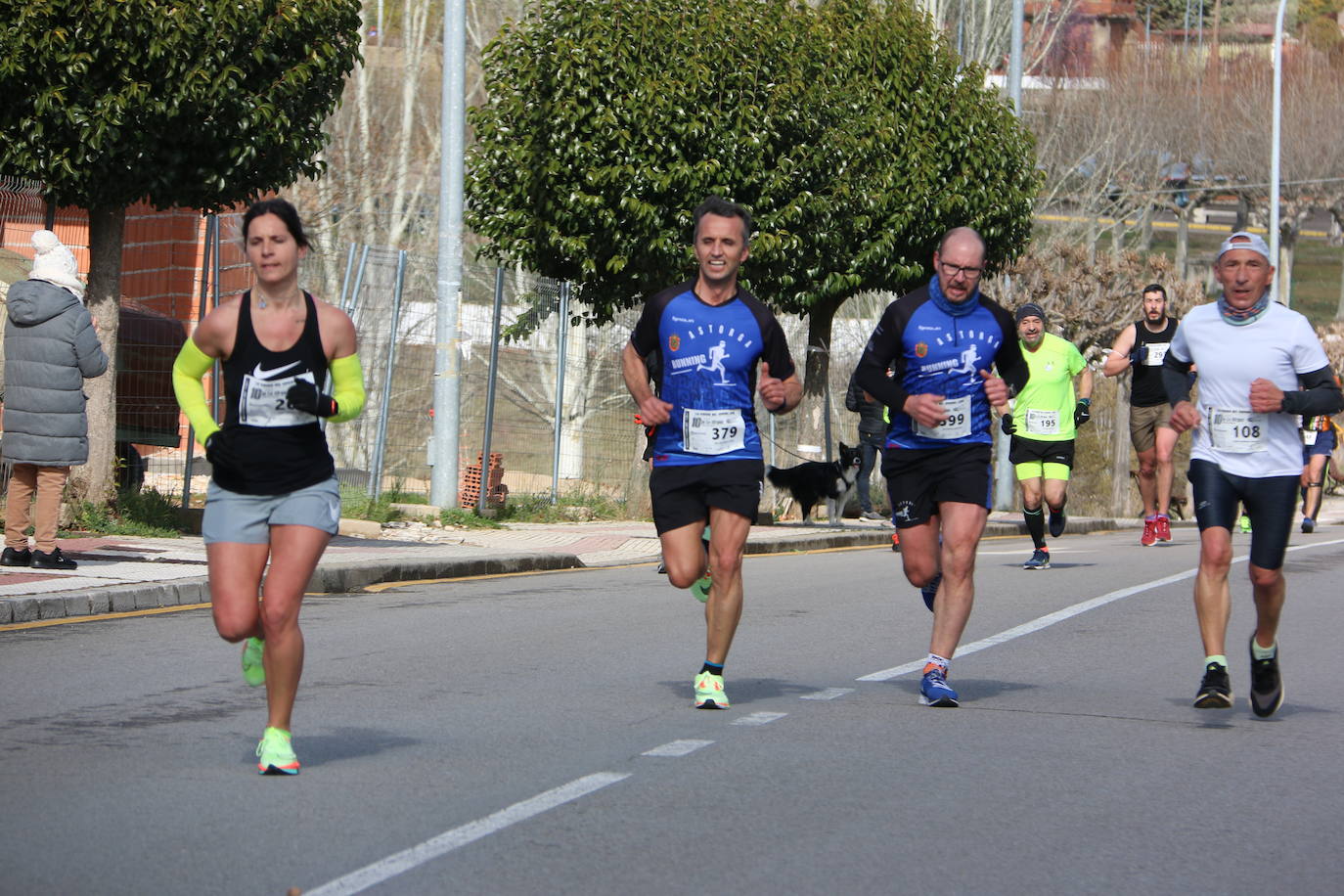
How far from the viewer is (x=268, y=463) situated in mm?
Result: 6336

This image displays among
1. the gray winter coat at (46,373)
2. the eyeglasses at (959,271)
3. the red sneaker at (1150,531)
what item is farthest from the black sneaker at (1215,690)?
the red sneaker at (1150,531)

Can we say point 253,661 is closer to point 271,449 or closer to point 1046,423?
point 271,449

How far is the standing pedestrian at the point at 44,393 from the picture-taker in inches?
479

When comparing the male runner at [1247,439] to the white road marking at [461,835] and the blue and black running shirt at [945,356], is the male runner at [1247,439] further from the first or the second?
the white road marking at [461,835]

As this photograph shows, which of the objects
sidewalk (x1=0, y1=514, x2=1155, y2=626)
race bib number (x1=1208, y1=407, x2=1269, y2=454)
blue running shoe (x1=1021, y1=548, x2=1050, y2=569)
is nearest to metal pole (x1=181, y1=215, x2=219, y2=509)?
sidewalk (x1=0, y1=514, x2=1155, y2=626)

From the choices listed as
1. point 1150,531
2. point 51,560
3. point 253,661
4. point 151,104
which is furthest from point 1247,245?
point 1150,531

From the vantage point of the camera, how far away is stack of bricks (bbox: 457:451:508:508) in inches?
856

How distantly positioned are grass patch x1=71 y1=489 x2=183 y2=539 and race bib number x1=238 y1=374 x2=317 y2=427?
921 cm

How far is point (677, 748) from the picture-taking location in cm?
711

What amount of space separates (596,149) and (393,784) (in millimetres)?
14492

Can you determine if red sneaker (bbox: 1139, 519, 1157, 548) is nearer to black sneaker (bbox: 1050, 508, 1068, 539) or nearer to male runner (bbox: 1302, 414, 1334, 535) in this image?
black sneaker (bbox: 1050, 508, 1068, 539)

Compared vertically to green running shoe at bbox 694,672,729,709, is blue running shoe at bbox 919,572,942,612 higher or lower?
higher

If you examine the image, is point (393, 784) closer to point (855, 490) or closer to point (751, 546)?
point (751, 546)

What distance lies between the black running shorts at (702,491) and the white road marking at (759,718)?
0.82 m
